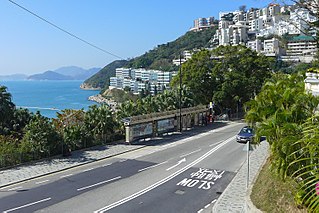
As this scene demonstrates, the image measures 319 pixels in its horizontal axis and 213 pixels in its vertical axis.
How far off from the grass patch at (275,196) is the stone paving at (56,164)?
11.0 meters

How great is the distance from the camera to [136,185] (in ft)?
50.1

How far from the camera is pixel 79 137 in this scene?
22.7 meters

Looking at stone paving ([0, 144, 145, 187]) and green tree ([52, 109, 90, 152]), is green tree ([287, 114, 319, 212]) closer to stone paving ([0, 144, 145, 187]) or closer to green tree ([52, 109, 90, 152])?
stone paving ([0, 144, 145, 187])

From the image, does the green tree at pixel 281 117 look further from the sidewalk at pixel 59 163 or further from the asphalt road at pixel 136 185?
the sidewalk at pixel 59 163

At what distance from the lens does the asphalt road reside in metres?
12.7

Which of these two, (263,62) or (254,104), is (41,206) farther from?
(263,62)

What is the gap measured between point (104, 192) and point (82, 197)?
104cm

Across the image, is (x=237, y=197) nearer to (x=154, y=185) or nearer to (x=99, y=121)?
(x=154, y=185)

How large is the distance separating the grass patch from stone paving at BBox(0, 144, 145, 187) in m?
11.0

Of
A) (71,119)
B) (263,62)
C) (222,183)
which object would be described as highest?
(263,62)

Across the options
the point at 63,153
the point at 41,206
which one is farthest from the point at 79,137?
the point at 41,206

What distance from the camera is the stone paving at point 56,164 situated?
53.6ft

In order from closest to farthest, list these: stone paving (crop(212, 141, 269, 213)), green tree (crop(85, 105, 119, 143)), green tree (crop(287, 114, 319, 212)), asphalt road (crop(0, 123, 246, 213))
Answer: green tree (crop(287, 114, 319, 212))
stone paving (crop(212, 141, 269, 213))
asphalt road (crop(0, 123, 246, 213))
green tree (crop(85, 105, 119, 143))

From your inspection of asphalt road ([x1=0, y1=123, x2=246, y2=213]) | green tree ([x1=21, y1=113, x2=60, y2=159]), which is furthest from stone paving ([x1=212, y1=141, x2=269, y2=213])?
green tree ([x1=21, y1=113, x2=60, y2=159])
